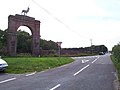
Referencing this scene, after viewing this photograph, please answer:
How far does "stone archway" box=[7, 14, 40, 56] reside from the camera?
45.1 m

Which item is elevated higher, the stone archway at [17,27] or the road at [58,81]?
the stone archway at [17,27]

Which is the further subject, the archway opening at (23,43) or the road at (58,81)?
the archway opening at (23,43)

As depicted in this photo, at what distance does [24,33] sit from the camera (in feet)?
276

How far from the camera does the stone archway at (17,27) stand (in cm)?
4506

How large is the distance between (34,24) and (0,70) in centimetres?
3098

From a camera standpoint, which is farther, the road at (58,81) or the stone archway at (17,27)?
the stone archway at (17,27)

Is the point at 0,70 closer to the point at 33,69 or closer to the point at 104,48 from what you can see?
the point at 33,69

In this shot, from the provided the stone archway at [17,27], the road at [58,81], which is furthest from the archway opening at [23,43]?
the road at [58,81]

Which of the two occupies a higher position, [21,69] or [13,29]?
[13,29]

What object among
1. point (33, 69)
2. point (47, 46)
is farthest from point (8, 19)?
point (47, 46)

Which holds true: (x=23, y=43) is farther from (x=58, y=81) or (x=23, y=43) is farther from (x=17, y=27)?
(x=58, y=81)

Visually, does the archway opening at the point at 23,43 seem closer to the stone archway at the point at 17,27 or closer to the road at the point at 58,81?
the stone archway at the point at 17,27

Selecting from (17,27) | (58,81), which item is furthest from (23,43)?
(58,81)

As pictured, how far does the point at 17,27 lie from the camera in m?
46.7
